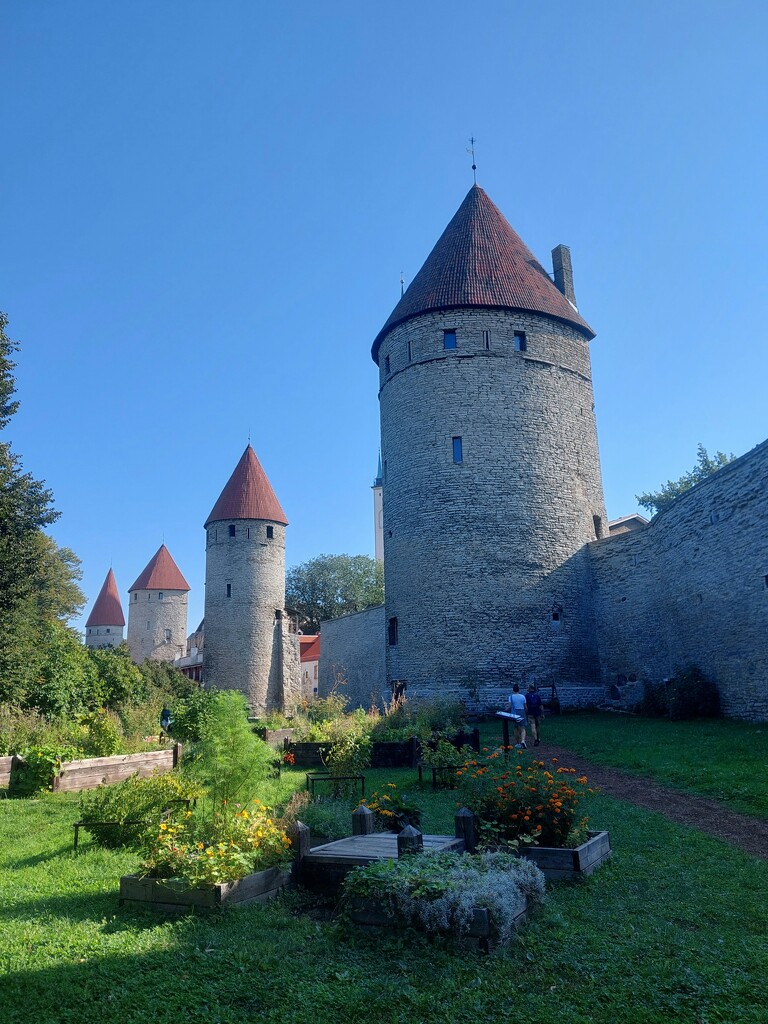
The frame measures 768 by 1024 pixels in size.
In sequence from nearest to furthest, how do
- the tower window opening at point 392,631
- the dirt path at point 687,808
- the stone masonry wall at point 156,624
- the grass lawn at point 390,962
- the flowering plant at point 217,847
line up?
the grass lawn at point 390,962
the flowering plant at point 217,847
the dirt path at point 687,808
the tower window opening at point 392,631
the stone masonry wall at point 156,624

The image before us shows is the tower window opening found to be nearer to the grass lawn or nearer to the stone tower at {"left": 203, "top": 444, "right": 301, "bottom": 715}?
the stone tower at {"left": 203, "top": 444, "right": 301, "bottom": 715}

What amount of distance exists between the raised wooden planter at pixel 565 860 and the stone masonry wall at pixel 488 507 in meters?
14.7

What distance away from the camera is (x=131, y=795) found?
23.6 feet

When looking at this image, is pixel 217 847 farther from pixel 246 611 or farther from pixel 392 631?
pixel 246 611

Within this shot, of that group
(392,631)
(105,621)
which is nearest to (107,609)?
(105,621)

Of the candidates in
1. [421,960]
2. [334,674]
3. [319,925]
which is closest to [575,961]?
[421,960]

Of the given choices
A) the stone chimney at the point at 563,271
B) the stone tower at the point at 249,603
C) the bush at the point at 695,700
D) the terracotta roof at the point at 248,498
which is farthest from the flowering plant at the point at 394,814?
the terracotta roof at the point at 248,498

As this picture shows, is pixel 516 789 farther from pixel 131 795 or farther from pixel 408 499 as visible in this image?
pixel 408 499

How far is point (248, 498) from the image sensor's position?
39.3 meters

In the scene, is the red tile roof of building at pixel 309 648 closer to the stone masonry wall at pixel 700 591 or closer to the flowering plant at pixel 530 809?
the stone masonry wall at pixel 700 591

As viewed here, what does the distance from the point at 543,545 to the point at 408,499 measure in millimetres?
4257

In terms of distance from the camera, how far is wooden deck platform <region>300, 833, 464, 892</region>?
569cm

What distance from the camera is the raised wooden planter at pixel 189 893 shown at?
520 cm

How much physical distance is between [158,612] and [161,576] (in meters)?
2.59
